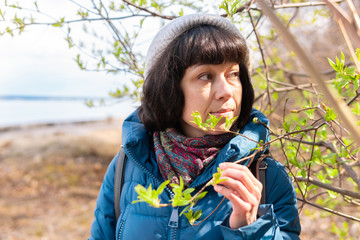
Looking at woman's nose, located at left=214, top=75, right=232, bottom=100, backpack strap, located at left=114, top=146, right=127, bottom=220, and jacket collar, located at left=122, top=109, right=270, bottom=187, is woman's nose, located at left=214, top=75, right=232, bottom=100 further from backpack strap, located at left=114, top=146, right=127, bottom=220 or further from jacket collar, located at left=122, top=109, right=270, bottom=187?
backpack strap, located at left=114, top=146, right=127, bottom=220

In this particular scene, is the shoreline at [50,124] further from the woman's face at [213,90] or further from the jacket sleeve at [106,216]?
the woman's face at [213,90]

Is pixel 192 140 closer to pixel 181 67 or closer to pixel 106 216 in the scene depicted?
pixel 181 67

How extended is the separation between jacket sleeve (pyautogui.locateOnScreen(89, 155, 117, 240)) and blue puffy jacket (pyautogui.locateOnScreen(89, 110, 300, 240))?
132mm

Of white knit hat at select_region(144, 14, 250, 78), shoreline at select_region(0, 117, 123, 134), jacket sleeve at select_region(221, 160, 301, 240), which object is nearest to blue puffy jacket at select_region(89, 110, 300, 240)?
jacket sleeve at select_region(221, 160, 301, 240)

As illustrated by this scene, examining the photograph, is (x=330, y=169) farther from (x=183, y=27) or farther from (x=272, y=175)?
(x=183, y=27)

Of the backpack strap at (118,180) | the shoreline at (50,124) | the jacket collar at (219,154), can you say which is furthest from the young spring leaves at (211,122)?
the shoreline at (50,124)

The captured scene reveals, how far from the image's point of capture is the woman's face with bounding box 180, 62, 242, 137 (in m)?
1.70

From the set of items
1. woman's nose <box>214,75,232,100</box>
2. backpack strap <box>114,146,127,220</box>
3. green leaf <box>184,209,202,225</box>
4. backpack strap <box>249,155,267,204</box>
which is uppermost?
woman's nose <box>214,75,232,100</box>

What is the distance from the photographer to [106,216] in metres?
2.01

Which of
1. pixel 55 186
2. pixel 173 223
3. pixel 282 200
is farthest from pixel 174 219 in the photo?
pixel 55 186

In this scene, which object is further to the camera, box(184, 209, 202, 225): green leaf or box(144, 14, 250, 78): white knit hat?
box(144, 14, 250, 78): white knit hat

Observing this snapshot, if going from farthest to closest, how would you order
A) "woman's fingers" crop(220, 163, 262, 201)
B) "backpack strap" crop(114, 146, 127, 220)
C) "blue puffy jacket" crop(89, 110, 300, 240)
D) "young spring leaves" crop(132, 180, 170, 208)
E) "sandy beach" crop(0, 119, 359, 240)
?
"sandy beach" crop(0, 119, 359, 240)
"backpack strap" crop(114, 146, 127, 220)
"blue puffy jacket" crop(89, 110, 300, 240)
"woman's fingers" crop(220, 163, 262, 201)
"young spring leaves" crop(132, 180, 170, 208)

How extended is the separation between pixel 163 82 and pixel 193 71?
192mm

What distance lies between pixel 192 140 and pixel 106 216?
679 millimetres
